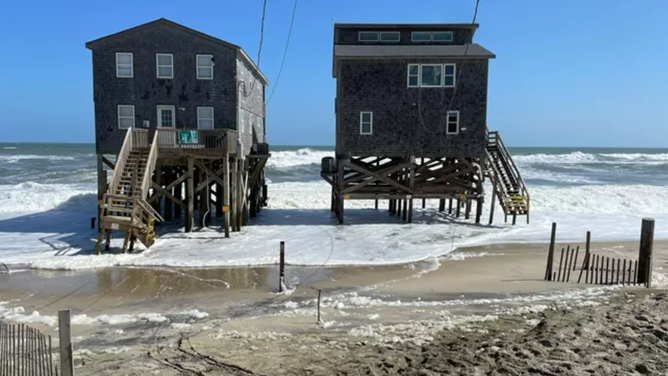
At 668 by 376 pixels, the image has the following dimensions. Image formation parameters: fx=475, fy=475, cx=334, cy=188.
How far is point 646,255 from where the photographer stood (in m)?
12.9

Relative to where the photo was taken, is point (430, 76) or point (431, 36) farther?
point (431, 36)

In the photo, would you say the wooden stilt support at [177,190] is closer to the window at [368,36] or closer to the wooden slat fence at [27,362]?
the window at [368,36]

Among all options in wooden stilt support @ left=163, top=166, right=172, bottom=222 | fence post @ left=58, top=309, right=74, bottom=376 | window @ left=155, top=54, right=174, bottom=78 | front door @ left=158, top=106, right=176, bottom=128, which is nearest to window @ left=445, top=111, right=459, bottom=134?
front door @ left=158, top=106, right=176, bottom=128

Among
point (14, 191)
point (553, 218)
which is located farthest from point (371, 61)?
point (14, 191)

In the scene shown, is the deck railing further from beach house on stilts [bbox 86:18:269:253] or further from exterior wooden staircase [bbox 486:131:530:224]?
exterior wooden staircase [bbox 486:131:530:224]

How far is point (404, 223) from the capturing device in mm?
26500

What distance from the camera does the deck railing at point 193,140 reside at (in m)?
21.1

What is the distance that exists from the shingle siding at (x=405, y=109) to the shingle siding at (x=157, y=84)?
236 inches

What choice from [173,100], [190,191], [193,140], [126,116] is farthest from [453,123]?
[126,116]

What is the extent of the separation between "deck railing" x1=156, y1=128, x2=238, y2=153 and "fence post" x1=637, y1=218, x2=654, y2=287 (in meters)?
16.1

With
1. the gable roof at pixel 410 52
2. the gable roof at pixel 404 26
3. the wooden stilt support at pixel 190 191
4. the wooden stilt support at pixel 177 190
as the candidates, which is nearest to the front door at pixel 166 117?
the wooden stilt support at pixel 190 191

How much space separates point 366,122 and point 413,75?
11.1 ft

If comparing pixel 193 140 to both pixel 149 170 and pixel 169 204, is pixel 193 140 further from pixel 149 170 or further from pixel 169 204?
pixel 169 204

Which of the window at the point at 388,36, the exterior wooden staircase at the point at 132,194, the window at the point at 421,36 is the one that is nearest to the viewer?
the exterior wooden staircase at the point at 132,194
